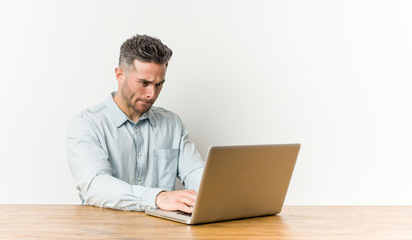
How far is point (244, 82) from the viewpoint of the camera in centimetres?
344

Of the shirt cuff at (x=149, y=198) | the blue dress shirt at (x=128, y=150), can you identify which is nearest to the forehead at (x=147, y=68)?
the blue dress shirt at (x=128, y=150)

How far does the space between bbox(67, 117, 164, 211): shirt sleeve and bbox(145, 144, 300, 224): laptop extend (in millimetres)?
159

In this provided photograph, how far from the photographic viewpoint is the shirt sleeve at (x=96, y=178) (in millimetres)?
2012

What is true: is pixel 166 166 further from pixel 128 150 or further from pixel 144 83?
pixel 144 83

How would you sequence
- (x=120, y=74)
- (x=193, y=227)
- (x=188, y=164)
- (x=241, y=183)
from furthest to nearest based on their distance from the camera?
(x=188, y=164)
(x=120, y=74)
(x=241, y=183)
(x=193, y=227)

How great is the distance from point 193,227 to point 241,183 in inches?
8.5

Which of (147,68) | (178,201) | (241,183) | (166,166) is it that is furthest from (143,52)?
(241,183)

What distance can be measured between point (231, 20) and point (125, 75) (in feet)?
3.11

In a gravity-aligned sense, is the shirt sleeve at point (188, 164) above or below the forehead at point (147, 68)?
below

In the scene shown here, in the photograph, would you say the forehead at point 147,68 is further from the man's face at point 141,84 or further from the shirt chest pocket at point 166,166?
the shirt chest pocket at point 166,166

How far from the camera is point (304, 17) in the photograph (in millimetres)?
3453

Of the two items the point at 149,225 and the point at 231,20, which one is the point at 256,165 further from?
the point at 231,20

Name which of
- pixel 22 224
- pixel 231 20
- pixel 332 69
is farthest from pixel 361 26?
pixel 22 224

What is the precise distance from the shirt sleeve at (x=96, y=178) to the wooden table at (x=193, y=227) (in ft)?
0.25
